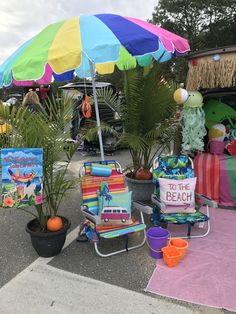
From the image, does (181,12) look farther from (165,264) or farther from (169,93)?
(165,264)

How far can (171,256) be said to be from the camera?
136 inches

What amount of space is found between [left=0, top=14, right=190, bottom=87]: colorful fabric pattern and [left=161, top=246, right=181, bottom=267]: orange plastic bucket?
2.12m

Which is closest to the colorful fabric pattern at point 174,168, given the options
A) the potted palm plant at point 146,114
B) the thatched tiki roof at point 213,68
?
the potted palm plant at point 146,114

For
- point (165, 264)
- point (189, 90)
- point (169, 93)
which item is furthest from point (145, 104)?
point (165, 264)

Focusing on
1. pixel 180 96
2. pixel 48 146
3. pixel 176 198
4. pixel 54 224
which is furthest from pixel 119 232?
pixel 180 96

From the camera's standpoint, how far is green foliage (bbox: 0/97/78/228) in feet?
11.1

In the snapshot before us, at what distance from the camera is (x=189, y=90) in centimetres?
529

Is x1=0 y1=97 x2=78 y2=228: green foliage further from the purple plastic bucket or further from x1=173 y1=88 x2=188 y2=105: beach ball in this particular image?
x1=173 y1=88 x2=188 y2=105: beach ball

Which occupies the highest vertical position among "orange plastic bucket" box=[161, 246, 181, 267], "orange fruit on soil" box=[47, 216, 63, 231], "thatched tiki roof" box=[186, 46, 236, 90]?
"thatched tiki roof" box=[186, 46, 236, 90]

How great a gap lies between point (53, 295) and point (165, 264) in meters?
1.26

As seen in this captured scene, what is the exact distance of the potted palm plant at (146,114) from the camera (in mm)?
4957

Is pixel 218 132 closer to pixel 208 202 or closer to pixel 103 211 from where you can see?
pixel 208 202

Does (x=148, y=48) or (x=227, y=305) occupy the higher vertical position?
(x=148, y=48)

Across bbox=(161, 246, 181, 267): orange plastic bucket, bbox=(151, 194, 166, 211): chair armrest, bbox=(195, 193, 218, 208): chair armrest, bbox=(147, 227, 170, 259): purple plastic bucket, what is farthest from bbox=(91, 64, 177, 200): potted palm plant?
bbox=(161, 246, 181, 267): orange plastic bucket
